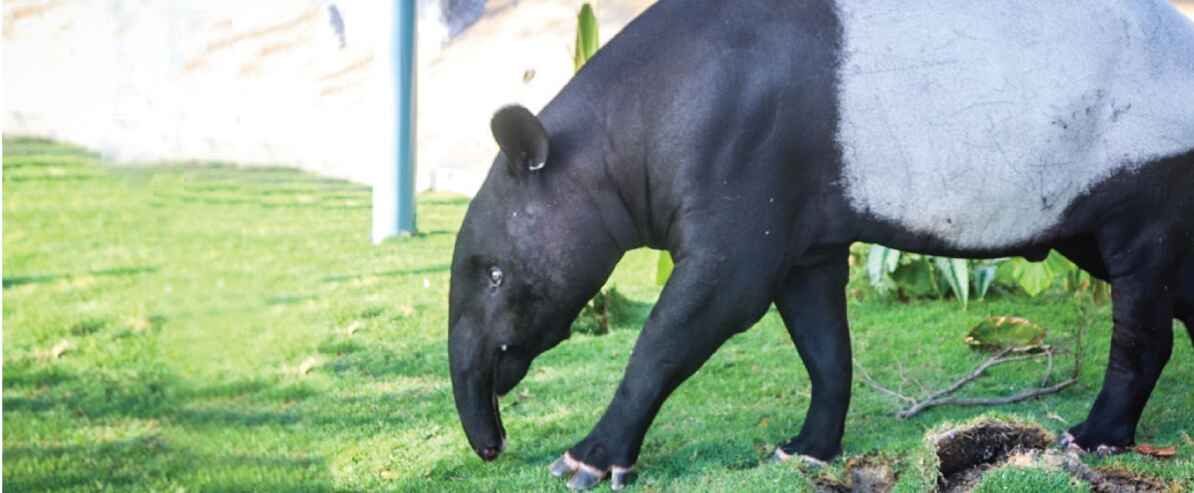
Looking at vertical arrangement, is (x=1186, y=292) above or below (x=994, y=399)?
above

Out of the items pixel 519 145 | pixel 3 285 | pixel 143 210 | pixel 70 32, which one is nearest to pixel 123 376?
pixel 3 285

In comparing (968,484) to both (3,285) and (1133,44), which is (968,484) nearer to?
(1133,44)

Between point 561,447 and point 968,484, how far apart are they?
1.39 m

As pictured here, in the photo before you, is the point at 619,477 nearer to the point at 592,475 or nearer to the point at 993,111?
the point at 592,475

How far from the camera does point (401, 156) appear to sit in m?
7.38

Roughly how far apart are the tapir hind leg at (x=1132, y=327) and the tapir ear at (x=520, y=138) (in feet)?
5.75

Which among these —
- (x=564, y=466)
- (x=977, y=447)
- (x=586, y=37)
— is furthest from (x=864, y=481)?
(x=586, y=37)

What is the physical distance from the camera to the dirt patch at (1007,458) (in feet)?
10.8

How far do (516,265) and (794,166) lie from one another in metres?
0.86

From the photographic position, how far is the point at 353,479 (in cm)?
363

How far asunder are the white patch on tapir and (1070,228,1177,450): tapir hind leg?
0.25 metres

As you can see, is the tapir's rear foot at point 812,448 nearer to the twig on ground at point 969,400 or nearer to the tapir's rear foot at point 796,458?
the tapir's rear foot at point 796,458

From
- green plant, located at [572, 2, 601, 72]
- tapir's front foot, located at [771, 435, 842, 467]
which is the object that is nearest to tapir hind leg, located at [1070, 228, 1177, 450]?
tapir's front foot, located at [771, 435, 842, 467]

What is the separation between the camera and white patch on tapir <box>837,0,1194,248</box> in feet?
11.5
